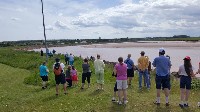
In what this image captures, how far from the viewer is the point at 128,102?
14062 millimetres

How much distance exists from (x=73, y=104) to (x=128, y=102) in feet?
7.74

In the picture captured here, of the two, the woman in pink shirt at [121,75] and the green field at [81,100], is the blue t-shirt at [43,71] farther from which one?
the woman in pink shirt at [121,75]

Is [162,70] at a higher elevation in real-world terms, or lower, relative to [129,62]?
higher

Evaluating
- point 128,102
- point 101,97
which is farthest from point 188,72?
point 101,97

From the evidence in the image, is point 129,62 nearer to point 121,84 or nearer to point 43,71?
point 121,84

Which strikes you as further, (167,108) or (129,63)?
(129,63)

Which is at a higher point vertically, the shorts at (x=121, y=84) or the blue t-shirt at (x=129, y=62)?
the blue t-shirt at (x=129, y=62)

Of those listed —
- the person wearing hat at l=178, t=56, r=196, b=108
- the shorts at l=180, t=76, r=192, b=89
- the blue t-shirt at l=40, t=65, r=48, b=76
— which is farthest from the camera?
the blue t-shirt at l=40, t=65, r=48, b=76

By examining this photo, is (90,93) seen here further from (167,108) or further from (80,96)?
(167,108)

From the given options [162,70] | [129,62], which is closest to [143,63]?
[129,62]

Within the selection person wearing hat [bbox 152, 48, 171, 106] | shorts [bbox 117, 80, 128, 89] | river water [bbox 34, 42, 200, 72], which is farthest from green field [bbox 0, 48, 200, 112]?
river water [bbox 34, 42, 200, 72]

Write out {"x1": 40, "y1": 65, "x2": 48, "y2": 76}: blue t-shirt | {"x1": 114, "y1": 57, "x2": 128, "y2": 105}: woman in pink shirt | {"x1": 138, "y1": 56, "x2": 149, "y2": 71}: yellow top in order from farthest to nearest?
{"x1": 40, "y1": 65, "x2": 48, "y2": 76}: blue t-shirt, {"x1": 138, "y1": 56, "x2": 149, "y2": 71}: yellow top, {"x1": 114, "y1": 57, "x2": 128, "y2": 105}: woman in pink shirt

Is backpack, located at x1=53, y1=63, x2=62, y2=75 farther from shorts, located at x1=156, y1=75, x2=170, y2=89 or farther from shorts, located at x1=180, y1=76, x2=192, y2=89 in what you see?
shorts, located at x1=180, y1=76, x2=192, y2=89

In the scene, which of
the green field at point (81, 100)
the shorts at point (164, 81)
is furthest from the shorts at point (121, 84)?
the shorts at point (164, 81)
